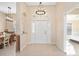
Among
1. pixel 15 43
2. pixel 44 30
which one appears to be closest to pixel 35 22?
pixel 44 30

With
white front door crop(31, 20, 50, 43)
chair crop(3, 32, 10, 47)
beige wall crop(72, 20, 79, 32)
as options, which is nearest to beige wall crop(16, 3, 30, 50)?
white front door crop(31, 20, 50, 43)

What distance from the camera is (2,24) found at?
8.83 ft

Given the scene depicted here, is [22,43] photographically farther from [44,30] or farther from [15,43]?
[44,30]

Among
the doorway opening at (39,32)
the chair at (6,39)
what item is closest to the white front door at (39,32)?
the doorway opening at (39,32)

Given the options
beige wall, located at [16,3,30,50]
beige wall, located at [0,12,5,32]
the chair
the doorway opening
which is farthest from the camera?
the doorway opening

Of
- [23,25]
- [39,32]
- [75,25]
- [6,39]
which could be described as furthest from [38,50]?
[75,25]

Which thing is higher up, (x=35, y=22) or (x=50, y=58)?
(x=35, y=22)

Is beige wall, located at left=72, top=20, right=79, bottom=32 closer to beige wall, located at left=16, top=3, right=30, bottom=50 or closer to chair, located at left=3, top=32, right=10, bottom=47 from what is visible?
beige wall, located at left=16, top=3, right=30, bottom=50

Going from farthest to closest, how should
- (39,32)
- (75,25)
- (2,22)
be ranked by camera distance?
(39,32), (75,25), (2,22)

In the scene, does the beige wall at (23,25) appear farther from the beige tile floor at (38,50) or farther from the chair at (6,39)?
the chair at (6,39)

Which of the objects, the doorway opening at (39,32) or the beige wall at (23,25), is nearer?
the beige wall at (23,25)

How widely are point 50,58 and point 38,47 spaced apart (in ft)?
6.13

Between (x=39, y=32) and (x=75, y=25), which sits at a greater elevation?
(x=75, y=25)

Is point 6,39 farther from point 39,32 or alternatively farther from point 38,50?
point 39,32
